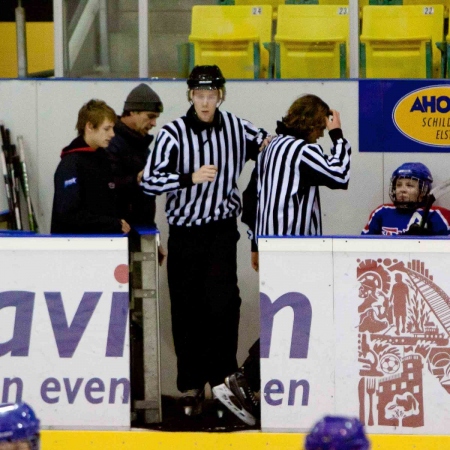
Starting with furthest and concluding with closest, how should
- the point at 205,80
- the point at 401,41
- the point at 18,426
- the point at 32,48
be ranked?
the point at 32,48 → the point at 401,41 → the point at 205,80 → the point at 18,426

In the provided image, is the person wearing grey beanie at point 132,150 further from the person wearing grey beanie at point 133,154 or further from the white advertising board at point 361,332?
the white advertising board at point 361,332

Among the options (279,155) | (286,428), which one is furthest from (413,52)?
(286,428)

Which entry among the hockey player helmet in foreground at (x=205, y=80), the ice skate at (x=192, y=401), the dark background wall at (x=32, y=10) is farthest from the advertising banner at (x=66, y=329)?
the dark background wall at (x=32, y=10)

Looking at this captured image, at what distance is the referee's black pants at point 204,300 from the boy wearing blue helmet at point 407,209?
0.80 metres

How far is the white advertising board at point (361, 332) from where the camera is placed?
4625 millimetres

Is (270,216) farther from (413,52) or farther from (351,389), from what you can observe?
(413,52)

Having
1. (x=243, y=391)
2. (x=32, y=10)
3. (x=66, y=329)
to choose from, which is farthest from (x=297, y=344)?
(x=32, y=10)

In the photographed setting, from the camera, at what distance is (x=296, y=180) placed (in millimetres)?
4953

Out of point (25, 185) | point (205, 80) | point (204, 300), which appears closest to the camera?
point (205, 80)

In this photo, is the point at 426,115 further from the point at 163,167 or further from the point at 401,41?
the point at 163,167

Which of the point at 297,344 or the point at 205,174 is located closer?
the point at 297,344

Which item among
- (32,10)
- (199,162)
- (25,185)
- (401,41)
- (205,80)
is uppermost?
(32,10)

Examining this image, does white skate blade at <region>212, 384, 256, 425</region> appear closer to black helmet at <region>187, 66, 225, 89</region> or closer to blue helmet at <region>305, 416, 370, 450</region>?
black helmet at <region>187, 66, 225, 89</region>

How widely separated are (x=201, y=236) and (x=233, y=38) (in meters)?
1.65
